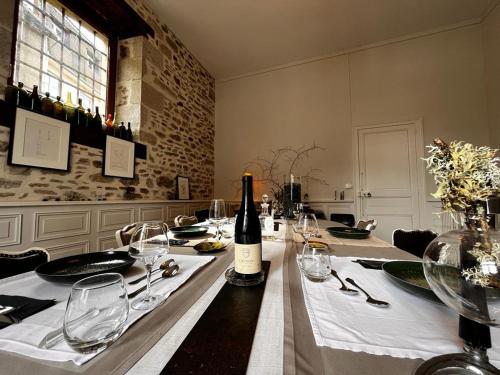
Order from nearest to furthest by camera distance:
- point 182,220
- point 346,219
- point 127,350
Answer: point 127,350 → point 182,220 → point 346,219

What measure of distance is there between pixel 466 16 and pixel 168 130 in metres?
4.86

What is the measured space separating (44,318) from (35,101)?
7.21 feet

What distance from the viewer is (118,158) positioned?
7.98 feet

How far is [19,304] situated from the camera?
465 mm

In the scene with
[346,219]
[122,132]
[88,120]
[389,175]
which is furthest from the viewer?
[389,175]

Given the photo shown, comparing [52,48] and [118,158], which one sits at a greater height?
[52,48]

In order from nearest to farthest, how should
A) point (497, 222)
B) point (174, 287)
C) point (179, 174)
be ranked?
point (497, 222) < point (174, 287) < point (179, 174)

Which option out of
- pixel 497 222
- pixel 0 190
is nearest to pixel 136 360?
pixel 497 222

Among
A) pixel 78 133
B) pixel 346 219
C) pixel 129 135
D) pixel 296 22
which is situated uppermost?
pixel 296 22

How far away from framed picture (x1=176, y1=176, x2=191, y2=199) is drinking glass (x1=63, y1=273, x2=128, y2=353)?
3176 millimetres

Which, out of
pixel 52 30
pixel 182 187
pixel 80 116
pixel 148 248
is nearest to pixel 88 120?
pixel 80 116

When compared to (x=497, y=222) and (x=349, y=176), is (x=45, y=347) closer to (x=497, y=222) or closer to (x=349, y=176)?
(x=497, y=222)

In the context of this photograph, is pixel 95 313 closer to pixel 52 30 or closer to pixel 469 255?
pixel 469 255

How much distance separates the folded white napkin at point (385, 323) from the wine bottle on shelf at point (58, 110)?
254 cm
